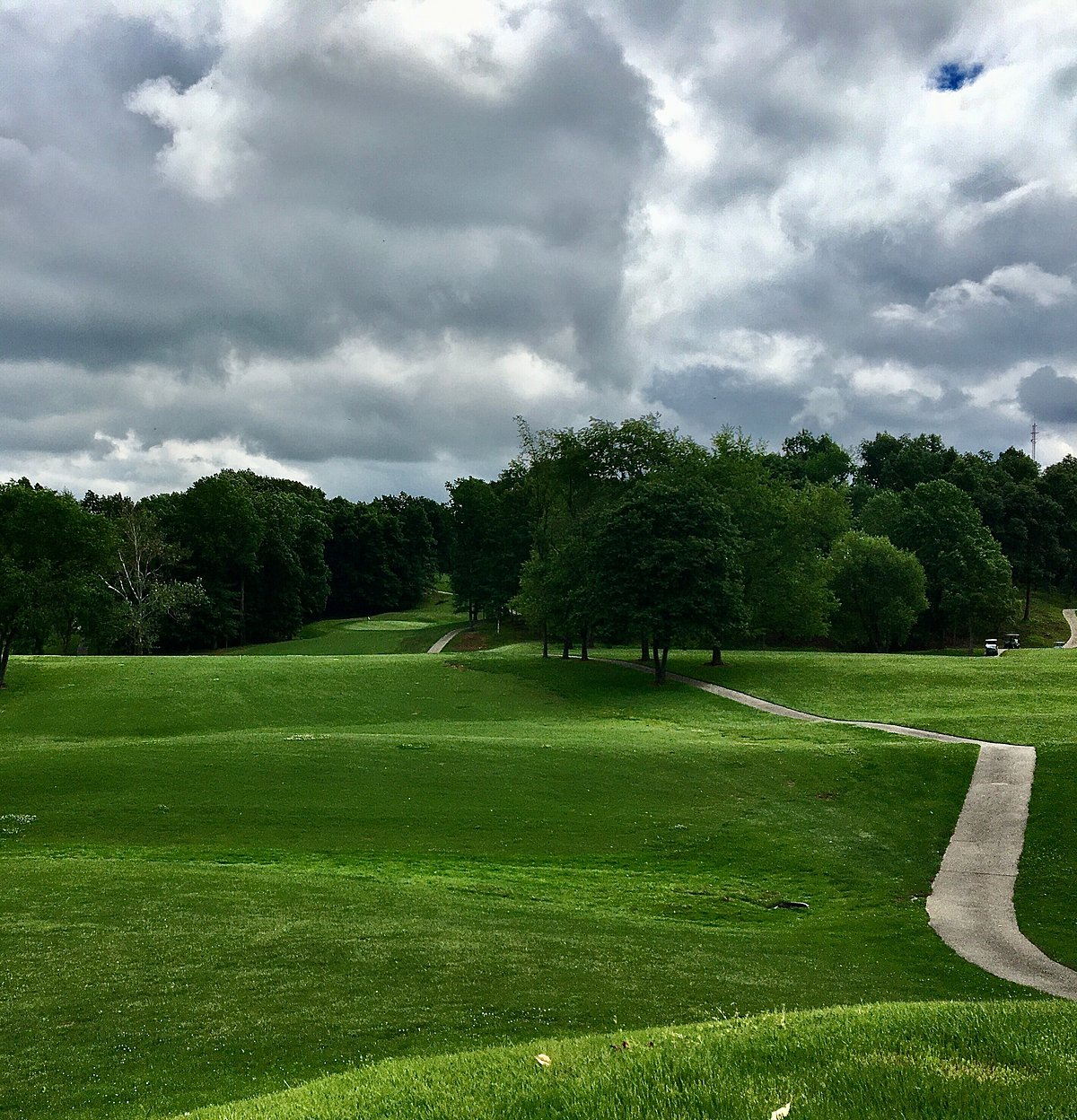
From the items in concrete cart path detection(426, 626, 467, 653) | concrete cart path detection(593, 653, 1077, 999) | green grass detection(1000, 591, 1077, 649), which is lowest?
concrete cart path detection(593, 653, 1077, 999)

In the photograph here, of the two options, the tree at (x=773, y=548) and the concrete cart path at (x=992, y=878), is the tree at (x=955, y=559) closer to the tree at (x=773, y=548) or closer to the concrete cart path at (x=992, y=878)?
the tree at (x=773, y=548)

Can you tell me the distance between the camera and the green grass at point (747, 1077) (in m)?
7.77

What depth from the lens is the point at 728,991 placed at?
14.2 metres

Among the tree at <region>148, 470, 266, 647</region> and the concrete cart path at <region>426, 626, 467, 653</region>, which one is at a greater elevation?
the tree at <region>148, 470, 266, 647</region>

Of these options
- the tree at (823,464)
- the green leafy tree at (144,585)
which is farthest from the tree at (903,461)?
the green leafy tree at (144,585)

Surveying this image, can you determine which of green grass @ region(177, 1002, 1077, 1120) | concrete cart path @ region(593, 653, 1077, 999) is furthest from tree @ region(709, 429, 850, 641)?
green grass @ region(177, 1002, 1077, 1120)

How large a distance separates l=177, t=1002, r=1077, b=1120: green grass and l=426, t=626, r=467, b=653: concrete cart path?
7670cm

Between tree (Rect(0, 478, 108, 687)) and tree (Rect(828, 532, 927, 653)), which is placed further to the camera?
tree (Rect(828, 532, 927, 653))

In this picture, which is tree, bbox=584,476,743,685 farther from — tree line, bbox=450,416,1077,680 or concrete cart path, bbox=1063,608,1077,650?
concrete cart path, bbox=1063,608,1077,650

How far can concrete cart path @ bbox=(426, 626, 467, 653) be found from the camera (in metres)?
87.9

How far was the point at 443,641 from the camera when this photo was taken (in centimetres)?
9369

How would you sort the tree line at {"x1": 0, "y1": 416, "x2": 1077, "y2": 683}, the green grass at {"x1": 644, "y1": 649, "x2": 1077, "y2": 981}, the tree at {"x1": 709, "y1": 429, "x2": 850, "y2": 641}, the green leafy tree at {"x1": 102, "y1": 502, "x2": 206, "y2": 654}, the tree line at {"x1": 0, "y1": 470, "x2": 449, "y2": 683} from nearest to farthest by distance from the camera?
the green grass at {"x1": 644, "y1": 649, "x2": 1077, "y2": 981} < the tree line at {"x1": 0, "y1": 470, "x2": 449, "y2": 683} < the tree line at {"x1": 0, "y1": 416, "x2": 1077, "y2": 683} < the tree at {"x1": 709, "y1": 429, "x2": 850, "y2": 641} < the green leafy tree at {"x1": 102, "y1": 502, "x2": 206, "y2": 654}

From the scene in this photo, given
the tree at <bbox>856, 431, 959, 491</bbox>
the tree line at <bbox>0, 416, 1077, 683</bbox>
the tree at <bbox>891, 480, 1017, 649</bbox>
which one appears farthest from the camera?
the tree at <bbox>856, 431, 959, 491</bbox>

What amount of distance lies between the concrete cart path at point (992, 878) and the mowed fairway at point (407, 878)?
665 mm
